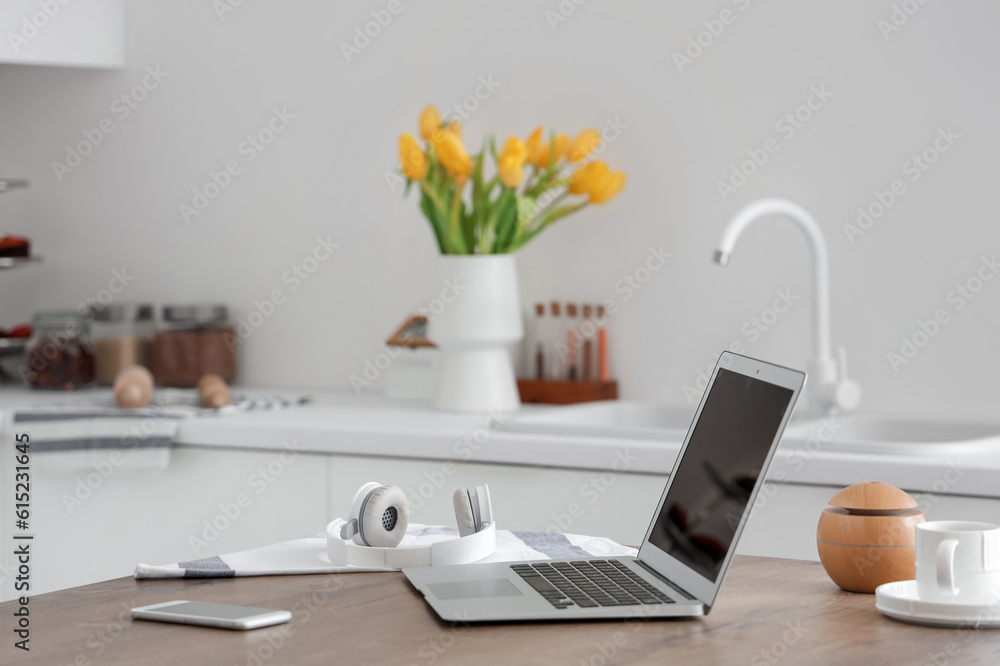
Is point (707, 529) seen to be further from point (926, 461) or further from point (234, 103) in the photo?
point (234, 103)

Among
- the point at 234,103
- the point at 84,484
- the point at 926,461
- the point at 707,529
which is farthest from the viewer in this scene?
the point at 234,103

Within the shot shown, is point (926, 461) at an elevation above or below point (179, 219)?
below

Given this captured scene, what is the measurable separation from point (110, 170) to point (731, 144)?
1.64 m

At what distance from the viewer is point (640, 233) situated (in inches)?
92.5

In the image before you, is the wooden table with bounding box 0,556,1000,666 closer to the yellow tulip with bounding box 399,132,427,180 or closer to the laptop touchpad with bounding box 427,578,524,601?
the laptop touchpad with bounding box 427,578,524,601

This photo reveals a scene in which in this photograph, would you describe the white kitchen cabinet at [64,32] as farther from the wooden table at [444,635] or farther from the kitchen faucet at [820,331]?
the wooden table at [444,635]

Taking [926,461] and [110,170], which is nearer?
[926,461]

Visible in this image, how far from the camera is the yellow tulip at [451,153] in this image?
→ 2.15 meters

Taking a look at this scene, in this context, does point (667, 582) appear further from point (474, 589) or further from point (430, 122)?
point (430, 122)

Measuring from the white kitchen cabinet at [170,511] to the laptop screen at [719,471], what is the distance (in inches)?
42.0

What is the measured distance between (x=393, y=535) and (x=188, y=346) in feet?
5.64

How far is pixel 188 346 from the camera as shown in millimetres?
2699

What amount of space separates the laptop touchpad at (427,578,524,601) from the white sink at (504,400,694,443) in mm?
862

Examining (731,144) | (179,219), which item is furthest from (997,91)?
(179,219)
